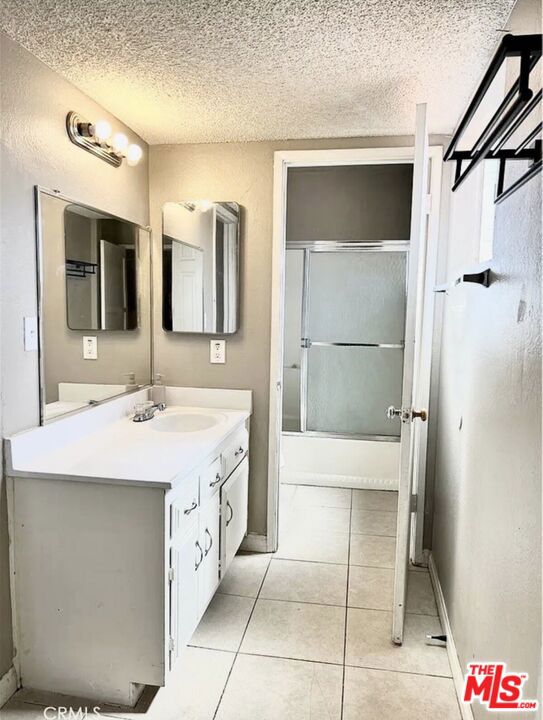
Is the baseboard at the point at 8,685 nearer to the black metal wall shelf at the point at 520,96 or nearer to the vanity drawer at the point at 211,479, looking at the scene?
the vanity drawer at the point at 211,479

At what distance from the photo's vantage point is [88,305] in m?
2.16

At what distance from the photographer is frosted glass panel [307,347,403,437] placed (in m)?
3.96

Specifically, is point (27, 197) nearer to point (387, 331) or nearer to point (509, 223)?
point (509, 223)

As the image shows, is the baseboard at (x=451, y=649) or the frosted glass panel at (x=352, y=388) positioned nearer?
the baseboard at (x=451, y=649)

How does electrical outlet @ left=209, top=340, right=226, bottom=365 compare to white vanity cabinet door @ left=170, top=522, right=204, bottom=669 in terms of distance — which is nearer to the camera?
white vanity cabinet door @ left=170, top=522, right=204, bottom=669

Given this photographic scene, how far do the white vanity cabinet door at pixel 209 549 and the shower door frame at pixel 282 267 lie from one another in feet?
2.11

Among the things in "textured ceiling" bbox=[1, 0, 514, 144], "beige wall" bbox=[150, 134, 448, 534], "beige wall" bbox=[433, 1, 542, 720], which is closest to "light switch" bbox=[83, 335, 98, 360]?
"beige wall" bbox=[150, 134, 448, 534]

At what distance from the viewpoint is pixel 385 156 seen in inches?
96.8

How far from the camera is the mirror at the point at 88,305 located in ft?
6.03

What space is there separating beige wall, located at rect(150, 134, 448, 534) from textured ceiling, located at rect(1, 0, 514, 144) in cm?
23

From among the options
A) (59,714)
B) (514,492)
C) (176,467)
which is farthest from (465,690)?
(59,714)

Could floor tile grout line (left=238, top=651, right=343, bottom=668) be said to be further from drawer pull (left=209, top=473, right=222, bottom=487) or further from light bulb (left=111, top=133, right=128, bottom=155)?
light bulb (left=111, top=133, right=128, bottom=155)

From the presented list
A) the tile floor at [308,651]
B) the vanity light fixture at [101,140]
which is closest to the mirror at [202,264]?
the vanity light fixture at [101,140]

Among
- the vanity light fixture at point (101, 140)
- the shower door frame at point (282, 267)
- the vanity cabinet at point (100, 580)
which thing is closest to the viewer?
the vanity cabinet at point (100, 580)
